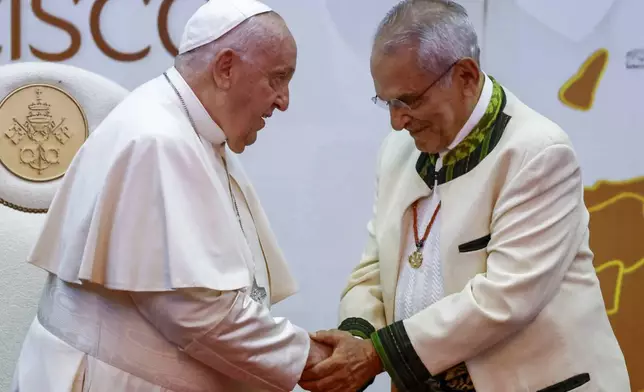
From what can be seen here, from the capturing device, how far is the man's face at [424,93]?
2635 millimetres

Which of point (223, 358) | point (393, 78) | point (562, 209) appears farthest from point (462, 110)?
point (223, 358)

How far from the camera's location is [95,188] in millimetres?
2338

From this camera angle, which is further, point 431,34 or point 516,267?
point 431,34

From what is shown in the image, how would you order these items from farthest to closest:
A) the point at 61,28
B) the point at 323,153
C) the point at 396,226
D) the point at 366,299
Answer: the point at 323,153 → the point at 61,28 → the point at 366,299 → the point at 396,226

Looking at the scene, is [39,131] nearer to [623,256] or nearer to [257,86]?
[257,86]

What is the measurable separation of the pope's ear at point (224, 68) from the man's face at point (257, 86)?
1 cm

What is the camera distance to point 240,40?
2527 millimetres

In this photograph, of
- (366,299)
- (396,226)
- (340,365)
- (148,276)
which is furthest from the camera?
(366,299)

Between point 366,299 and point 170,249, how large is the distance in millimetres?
878

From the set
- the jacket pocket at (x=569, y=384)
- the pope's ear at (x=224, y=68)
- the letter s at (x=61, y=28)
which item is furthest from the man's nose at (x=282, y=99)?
the letter s at (x=61, y=28)

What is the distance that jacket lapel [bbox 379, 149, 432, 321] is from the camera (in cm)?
280

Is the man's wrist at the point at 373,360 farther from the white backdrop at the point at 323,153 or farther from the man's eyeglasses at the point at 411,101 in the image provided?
the white backdrop at the point at 323,153

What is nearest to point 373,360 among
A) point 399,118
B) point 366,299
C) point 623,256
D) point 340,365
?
point 340,365

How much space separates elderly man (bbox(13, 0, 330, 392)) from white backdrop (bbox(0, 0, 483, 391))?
4.55ft
